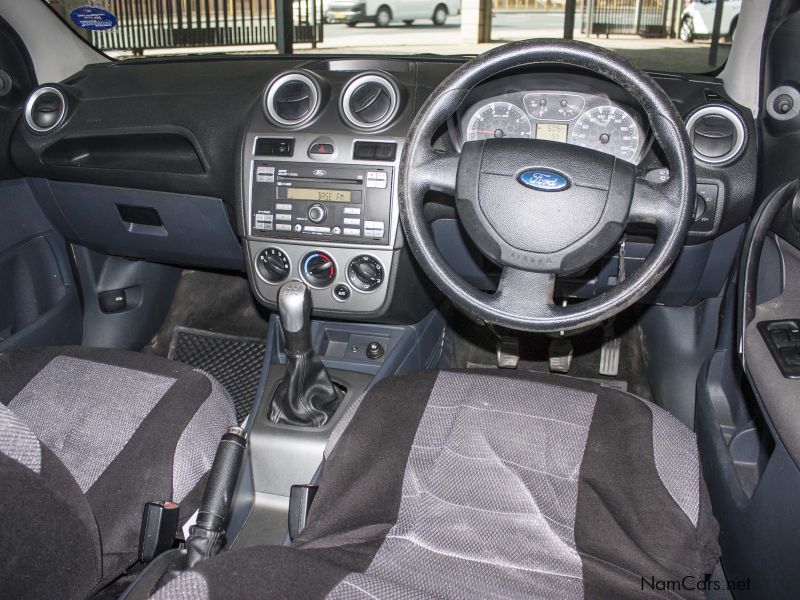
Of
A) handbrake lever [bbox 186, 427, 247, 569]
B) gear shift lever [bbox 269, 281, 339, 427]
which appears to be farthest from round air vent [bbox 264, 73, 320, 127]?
handbrake lever [bbox 186, 427, 247, 569]

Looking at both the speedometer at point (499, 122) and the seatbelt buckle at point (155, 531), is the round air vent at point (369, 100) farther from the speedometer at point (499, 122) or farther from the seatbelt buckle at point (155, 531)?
the seatbelt buckle at point (155, 531)

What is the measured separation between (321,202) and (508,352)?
902 mm

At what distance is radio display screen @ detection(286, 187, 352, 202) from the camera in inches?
69.8

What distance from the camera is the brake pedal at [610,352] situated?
7.77 feet

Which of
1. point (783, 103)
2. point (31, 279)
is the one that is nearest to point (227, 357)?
point (31, 279)

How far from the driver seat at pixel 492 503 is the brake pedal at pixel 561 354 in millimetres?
826

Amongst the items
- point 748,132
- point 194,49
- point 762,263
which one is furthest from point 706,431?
point 194,49

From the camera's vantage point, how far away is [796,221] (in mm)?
1373

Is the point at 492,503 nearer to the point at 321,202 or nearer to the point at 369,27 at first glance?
the point at 321,202

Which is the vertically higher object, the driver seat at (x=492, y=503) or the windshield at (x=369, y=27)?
the windshield at (x=369, y=27)

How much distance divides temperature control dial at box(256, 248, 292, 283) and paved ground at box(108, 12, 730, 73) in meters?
0.65

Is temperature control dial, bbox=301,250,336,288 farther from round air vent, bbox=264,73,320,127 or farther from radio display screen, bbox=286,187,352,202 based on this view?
round air vent, bbox=264,73,320,127

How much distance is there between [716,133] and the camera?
5.47 feet

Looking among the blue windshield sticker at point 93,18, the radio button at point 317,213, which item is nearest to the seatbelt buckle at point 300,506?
the radio button at point 317,213
